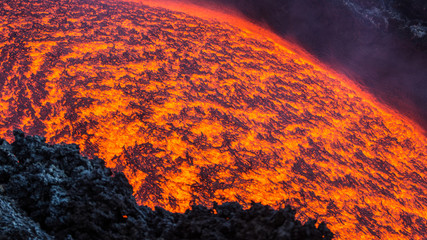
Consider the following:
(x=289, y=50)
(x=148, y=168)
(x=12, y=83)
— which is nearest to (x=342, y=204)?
(x=148, y=168)

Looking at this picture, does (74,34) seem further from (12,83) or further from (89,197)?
(89,197)

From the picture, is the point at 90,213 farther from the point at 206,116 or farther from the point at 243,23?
the point at 243,23

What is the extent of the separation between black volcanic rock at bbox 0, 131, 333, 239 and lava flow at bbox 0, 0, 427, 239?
1.05 metres

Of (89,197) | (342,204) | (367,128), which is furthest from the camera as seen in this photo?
(367,128)

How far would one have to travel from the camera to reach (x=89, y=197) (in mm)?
1470

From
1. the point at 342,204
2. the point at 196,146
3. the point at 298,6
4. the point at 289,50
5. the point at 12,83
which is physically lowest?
the point at 12,83

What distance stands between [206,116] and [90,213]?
7.57 feet

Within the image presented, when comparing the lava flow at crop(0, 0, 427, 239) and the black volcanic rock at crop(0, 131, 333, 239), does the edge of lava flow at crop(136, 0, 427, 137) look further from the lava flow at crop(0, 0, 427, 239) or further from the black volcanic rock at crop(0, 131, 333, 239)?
the black volcanic rock at crop(0, 131, 333, 239)

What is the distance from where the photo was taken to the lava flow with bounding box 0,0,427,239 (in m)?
2.91

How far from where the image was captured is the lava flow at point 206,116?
2.91 meters

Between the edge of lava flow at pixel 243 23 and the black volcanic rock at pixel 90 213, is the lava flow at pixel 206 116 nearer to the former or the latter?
the edge of lava flow at pixel 243 23

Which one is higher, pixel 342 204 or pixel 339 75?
pixel 339 75

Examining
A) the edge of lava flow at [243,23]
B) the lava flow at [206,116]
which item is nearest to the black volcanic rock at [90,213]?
the lava flow at [206,116]

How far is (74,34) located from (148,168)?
2.82 metres
